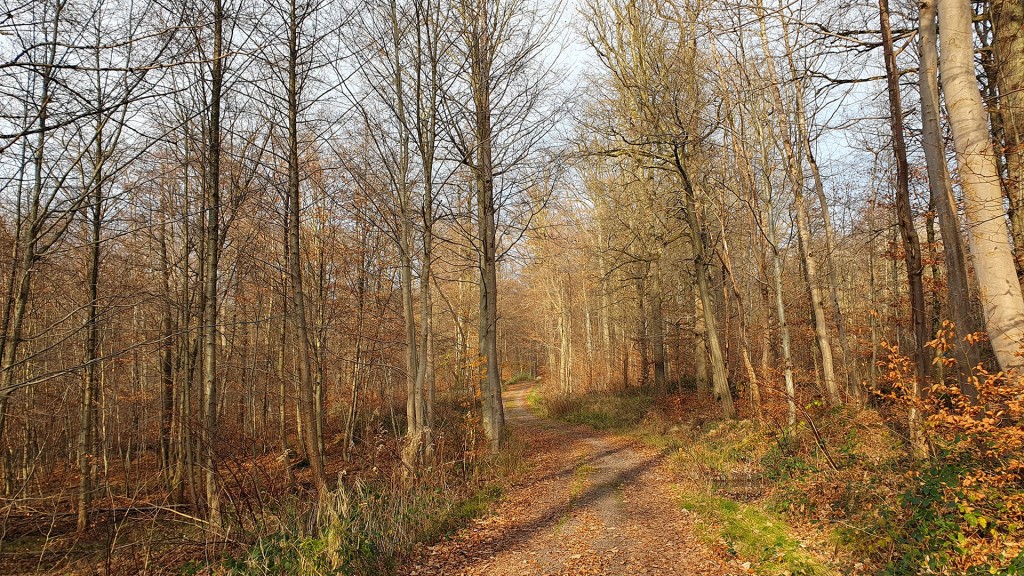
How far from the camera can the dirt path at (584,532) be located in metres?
4.90

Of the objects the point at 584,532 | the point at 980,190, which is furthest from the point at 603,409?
the point at 980,190

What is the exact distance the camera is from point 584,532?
5.84 metres

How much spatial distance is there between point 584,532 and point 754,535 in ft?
6.19

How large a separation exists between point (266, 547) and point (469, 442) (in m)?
5.57

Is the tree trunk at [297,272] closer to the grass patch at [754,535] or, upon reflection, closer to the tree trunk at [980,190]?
the grass patch at [754,535]

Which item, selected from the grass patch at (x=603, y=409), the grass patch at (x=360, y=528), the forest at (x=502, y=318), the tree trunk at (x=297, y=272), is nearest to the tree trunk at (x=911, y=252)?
the forest at (x=502, y=318)

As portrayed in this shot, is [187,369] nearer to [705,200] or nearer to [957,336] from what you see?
[705,200]

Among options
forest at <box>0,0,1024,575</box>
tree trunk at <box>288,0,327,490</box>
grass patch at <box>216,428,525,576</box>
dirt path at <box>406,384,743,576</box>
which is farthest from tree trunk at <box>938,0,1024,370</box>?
tree trunk at <box>288,0,327,490</box>

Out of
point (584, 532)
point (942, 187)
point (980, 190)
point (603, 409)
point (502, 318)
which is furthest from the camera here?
point (603, 409)

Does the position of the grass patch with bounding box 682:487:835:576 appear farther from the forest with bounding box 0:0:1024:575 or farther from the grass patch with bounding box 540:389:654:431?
the grass patch with bounding box 540:389:654:431

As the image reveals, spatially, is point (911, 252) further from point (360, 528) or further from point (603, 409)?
point (603, 409)

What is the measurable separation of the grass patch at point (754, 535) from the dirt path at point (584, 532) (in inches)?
8.6

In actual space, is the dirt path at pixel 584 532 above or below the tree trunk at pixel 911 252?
below

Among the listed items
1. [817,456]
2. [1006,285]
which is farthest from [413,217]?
[1006,285]
